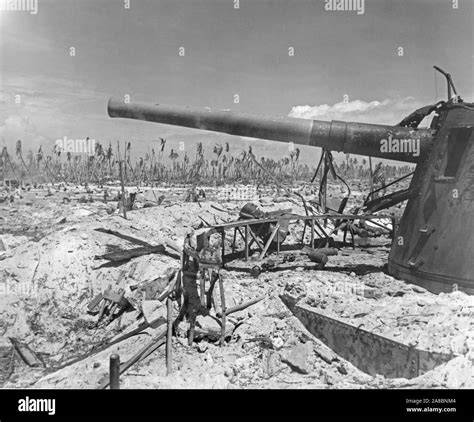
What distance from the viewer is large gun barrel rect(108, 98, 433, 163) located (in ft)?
21.8

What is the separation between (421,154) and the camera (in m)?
6.60

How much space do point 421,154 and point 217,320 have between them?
4.01 meters

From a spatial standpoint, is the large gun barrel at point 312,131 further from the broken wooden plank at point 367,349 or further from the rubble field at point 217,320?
the broken wooden plank at point 367,349

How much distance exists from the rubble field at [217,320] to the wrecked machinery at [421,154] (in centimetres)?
38

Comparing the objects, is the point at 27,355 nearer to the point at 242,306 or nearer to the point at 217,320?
the point at 217,320

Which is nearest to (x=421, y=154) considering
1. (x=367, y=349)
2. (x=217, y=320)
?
(x=367, y=349)

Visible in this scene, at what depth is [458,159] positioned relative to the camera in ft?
19.5

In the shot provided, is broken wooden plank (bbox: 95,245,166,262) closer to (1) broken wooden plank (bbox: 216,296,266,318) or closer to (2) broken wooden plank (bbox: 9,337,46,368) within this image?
(2) broken wooden plank (bbox: 9,337,46,368)

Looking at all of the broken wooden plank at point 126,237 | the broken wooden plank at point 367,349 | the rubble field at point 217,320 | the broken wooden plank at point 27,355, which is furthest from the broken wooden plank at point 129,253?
the broken wooden plank at point 367,349

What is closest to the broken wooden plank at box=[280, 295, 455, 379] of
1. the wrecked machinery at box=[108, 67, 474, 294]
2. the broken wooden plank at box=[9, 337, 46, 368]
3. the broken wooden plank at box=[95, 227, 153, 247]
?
the wrecked machinery at box=[108, 67, 474, 294]

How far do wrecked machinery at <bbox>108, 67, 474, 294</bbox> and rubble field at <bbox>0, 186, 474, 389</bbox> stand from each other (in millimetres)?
378
